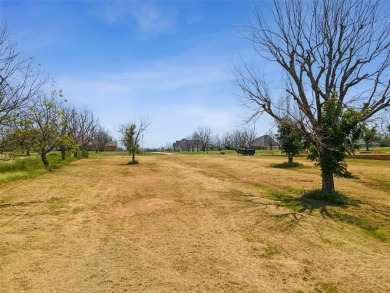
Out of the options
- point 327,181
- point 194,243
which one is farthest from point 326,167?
point 194,243

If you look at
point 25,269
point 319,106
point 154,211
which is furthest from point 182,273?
point 319,106

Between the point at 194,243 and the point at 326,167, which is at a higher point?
the point at 326,167

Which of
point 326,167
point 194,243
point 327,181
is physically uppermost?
point 326,167

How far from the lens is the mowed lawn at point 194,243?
5145 millimetres

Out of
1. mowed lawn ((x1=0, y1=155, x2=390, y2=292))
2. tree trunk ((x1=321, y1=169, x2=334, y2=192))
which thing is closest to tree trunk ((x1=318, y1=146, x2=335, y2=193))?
tree trunk ((x1=321, y1=169, x2=334, y2=192))

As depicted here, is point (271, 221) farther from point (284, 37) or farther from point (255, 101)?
point (284, 37)

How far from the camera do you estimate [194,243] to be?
275 inches

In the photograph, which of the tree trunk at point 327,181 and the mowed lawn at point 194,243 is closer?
the mowed lawn at point 194,243

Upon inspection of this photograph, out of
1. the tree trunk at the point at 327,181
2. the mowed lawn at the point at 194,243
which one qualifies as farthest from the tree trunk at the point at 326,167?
the mowed lawn at the point at 194,243

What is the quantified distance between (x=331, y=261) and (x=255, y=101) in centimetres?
768

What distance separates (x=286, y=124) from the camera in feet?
38.8

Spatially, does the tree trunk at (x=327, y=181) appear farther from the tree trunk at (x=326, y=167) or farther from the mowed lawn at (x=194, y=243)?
the mowed lawn at (x=194, y=243)

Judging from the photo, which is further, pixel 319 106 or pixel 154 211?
pixel 319 106

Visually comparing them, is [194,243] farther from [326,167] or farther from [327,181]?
[327,181]
